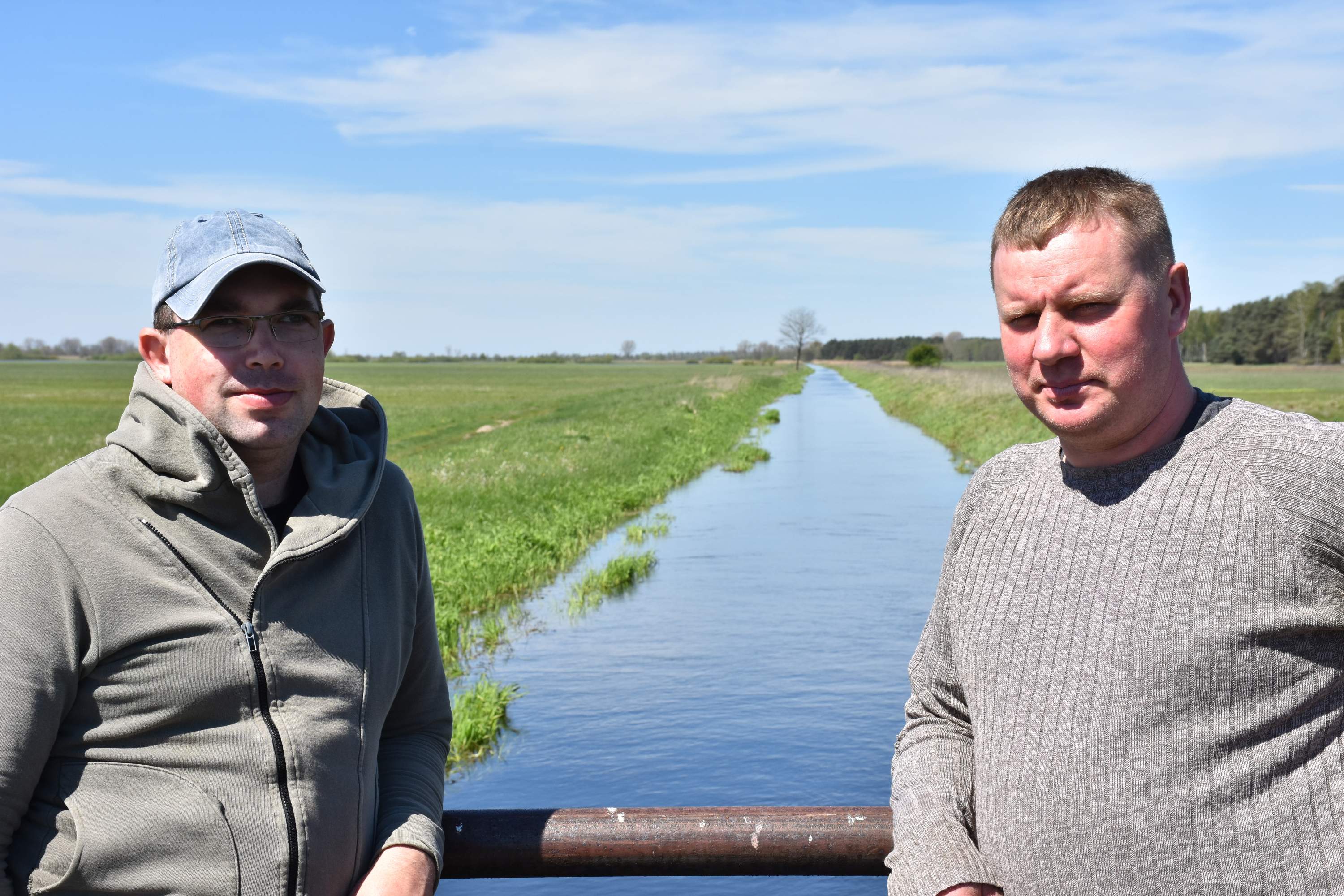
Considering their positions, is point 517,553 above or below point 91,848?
below

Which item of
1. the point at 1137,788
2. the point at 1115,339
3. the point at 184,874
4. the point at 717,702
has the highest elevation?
the point at 1115,339

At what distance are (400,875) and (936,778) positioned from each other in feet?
3.23

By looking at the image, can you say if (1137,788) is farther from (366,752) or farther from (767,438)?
(767,438)

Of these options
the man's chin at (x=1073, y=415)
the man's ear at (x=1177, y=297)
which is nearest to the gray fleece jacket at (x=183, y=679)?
the man's chin at (x=1073, y=415)

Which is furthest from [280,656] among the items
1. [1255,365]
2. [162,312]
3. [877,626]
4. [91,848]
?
[1255,365]

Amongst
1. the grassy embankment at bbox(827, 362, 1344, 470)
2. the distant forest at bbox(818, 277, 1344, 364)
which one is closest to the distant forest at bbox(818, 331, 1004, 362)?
the distant forest at bbox(818, 277, 1344, 364)

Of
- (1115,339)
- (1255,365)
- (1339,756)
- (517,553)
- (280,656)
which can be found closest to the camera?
(1339,756)

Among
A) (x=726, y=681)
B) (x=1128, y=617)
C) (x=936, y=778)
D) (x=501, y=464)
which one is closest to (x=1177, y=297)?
(x=1128, y=617)

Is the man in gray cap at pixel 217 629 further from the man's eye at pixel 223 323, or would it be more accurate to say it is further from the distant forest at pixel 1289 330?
the distant forest at pixel 1289 330

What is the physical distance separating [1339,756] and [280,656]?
1.68m

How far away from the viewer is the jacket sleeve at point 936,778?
201 centimetres

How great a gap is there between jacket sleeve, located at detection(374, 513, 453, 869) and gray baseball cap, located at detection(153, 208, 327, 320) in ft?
1.98

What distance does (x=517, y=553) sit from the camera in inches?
583

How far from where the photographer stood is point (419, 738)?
2484 mm
